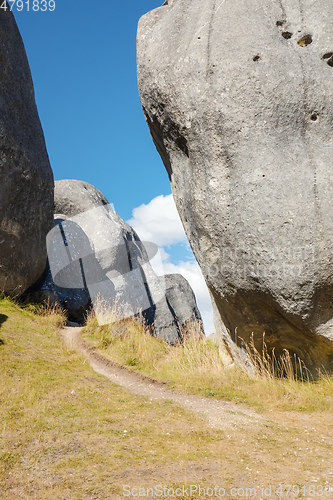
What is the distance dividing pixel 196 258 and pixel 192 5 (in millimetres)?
4359

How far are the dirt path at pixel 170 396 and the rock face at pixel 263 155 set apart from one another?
133 cm

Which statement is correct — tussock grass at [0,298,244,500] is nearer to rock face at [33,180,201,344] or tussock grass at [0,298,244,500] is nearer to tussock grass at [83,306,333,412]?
tussock grass at [83,306,333,412]

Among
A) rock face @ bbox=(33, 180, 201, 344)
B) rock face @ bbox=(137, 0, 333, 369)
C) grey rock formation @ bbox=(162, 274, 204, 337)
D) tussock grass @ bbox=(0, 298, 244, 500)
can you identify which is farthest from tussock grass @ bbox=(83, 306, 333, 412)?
grey rock formation @ bbox=(162, 274, 204, 337)

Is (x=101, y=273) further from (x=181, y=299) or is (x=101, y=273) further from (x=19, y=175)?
(x=19, y=175)

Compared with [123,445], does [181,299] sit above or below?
above

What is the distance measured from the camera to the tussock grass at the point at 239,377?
593 cm

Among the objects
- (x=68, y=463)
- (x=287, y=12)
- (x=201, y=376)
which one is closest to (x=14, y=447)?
(x=68, y=463)

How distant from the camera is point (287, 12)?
20.8ft

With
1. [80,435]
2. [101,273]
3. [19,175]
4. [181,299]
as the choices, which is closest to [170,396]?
[80,435]

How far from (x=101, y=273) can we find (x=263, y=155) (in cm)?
927

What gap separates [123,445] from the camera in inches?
175

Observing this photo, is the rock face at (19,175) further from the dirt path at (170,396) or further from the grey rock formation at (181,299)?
the grey rock formation at (181,299)

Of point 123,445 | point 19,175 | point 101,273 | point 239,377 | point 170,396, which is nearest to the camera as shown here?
point 123,445

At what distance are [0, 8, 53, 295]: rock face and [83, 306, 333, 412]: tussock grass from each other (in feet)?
12.2
